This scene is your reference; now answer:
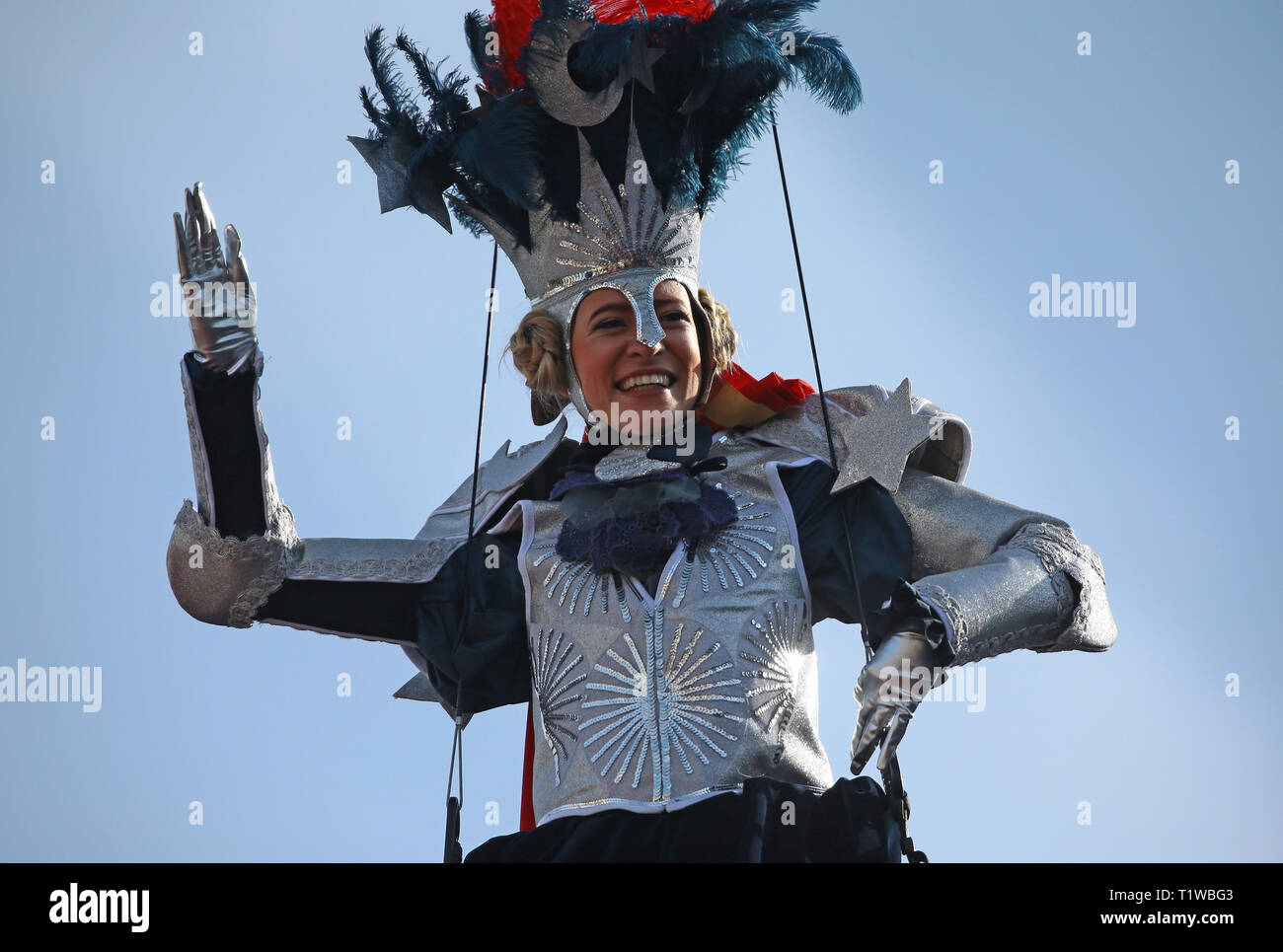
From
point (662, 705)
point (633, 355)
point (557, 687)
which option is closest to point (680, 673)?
point (662, 705)

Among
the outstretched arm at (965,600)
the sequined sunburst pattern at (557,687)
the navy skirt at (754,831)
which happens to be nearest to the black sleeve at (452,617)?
the sequined sunburst pattern at (557,687)

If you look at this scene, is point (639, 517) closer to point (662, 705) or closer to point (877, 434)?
point (662, 705)

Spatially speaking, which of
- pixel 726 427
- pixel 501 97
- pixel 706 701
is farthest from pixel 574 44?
pixel 706 701

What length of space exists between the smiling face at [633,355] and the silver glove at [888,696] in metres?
1.65

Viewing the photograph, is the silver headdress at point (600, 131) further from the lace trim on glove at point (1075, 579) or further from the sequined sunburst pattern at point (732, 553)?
the lace trim on glove at point (1075, 579)

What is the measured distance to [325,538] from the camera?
755 cm

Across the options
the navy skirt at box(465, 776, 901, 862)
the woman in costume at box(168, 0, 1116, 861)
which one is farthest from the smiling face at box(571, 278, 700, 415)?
the navy skirt at box(465, 776, 901, 862)

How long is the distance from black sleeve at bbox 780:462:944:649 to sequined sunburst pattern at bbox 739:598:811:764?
0.53ft

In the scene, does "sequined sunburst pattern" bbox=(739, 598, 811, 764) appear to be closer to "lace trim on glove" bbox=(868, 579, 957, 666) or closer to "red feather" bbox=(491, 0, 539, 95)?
"lace trim on glove" bbox=(868, 579, 957, 666)

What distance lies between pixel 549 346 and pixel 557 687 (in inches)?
54.0

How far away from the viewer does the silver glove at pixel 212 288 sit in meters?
6.69

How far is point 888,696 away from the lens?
6180mm

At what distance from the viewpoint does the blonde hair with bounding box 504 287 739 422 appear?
25.5ft
